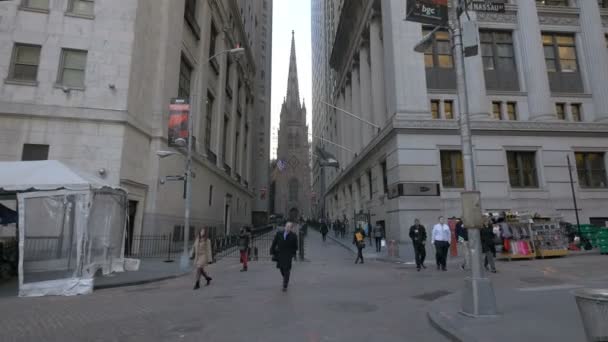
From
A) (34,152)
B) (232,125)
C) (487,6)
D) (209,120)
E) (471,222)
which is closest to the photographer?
(471,222)

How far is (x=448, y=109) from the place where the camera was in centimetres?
2247

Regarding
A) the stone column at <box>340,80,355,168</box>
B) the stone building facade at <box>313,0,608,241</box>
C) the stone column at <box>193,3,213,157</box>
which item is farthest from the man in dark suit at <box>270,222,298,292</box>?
the stone column at <box>340,80,355,168</box>

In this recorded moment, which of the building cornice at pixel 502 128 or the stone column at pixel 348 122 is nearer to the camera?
the building cornice at pixel 502 128

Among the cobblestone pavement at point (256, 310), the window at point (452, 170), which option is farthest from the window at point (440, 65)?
the cobblestone pavement at point (256, 310)

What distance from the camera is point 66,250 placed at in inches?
431

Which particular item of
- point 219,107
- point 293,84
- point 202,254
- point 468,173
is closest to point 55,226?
point 202,254

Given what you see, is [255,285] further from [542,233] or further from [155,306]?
[542,233]

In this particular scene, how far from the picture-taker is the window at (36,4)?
18859 millimetres

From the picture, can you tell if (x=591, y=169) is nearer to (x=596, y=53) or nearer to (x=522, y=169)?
(x=522, y=169)

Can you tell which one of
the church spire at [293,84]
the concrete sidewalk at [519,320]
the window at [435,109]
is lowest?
the concrete sidewalk at [519,320]

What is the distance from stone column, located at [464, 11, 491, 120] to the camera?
21922 mm

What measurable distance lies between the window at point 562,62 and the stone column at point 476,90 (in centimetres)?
553

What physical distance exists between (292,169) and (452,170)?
79.7 meters

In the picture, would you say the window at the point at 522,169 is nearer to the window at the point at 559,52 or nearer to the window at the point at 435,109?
the window at the point at 435,109
